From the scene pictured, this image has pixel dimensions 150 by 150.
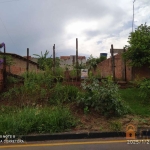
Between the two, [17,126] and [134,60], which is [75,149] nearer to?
[17,126]

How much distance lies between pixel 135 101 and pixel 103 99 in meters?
2.28

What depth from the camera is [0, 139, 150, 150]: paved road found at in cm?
503

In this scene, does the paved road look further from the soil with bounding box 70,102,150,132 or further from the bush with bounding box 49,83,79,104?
the bush with bounding box 49,83,79,104

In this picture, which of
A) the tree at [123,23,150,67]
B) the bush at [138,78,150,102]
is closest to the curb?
the bush at [138,78,150,102]

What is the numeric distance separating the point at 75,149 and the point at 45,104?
12.1ft

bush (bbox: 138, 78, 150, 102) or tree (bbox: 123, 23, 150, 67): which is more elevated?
tree (bbox: 123, 23, 150, 67)

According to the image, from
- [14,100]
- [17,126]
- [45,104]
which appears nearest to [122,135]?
[17,126]

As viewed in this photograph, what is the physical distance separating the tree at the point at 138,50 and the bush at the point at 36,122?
6046mm

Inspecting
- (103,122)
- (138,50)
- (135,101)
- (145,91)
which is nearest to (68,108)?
(103,122)

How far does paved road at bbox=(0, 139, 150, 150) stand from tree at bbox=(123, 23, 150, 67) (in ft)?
21.9

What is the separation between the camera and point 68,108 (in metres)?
7.48

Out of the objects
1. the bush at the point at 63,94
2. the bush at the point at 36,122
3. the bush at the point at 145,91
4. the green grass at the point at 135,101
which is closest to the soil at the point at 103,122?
the bush at the point at 36,122

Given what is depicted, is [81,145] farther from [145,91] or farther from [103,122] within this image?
[145,91]

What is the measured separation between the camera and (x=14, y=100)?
889 centimetres
